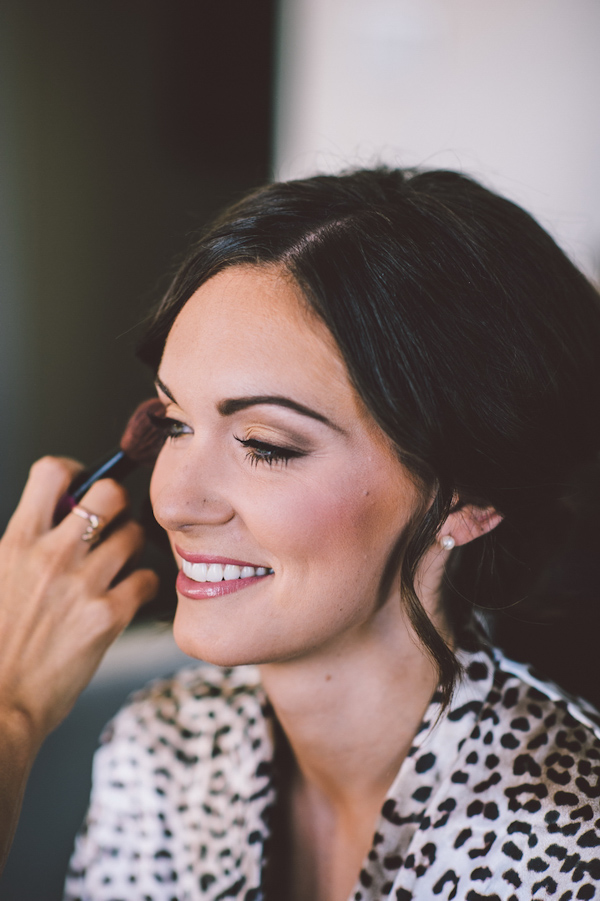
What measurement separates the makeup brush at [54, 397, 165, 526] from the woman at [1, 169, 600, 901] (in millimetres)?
37

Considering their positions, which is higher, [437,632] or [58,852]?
[437,632]

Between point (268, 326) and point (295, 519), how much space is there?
0.23 metres

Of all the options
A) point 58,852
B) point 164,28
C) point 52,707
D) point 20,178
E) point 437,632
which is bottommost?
point 58,852

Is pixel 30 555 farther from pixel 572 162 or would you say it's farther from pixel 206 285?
pixel 572 162

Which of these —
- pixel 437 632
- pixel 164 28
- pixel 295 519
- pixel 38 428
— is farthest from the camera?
pixel 164 28

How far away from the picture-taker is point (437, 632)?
2.95 ft

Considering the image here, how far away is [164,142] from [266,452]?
144 cm

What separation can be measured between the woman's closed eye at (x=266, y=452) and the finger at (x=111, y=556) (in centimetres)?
32

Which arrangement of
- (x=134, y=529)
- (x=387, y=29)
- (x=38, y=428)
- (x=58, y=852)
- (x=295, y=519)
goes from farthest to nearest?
(x=387, y=29) → (x=38, y=428) → (x=58, y=852) → (x=134, y=529) → (x=295, y=519)

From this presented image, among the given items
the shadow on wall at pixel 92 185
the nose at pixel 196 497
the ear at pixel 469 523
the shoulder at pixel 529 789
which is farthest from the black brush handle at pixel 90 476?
the shadow on wall at pixel 92 185

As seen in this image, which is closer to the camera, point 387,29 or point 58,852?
point 58,852

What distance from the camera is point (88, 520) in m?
1.01

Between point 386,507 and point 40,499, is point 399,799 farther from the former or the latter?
point 40,499

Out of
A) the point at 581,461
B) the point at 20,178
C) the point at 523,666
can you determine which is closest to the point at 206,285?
the point at 581,461
